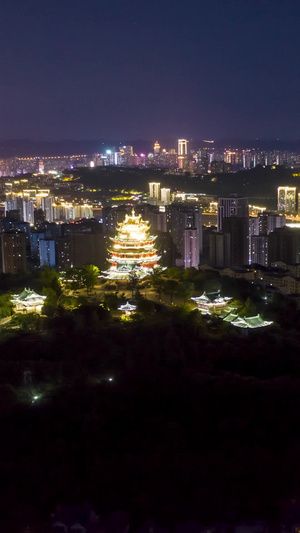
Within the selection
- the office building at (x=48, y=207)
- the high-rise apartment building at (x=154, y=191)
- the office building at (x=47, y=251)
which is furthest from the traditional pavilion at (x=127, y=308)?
the high-rise apartment building at (x=154, y=191)

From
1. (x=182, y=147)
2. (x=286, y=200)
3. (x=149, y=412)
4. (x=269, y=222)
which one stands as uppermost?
(x=182, y=147)

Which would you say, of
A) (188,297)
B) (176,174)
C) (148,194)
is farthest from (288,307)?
(176,174)

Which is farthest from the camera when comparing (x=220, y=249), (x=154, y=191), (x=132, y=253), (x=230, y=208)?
(x=154, y=191)

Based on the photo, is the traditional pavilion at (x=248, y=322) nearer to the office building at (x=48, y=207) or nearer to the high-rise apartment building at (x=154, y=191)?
the office building at (x=48, y=207)

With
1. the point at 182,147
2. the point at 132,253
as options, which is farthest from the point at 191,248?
the point at 182,147

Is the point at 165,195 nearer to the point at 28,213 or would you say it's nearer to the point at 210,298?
the point at 28,213

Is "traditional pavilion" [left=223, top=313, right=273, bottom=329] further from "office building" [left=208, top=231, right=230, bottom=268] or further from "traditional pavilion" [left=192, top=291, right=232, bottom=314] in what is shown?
"office building" [left=208, top=231, right=230, bottom=268]

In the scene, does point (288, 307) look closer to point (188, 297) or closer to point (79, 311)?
point (188, 297)
